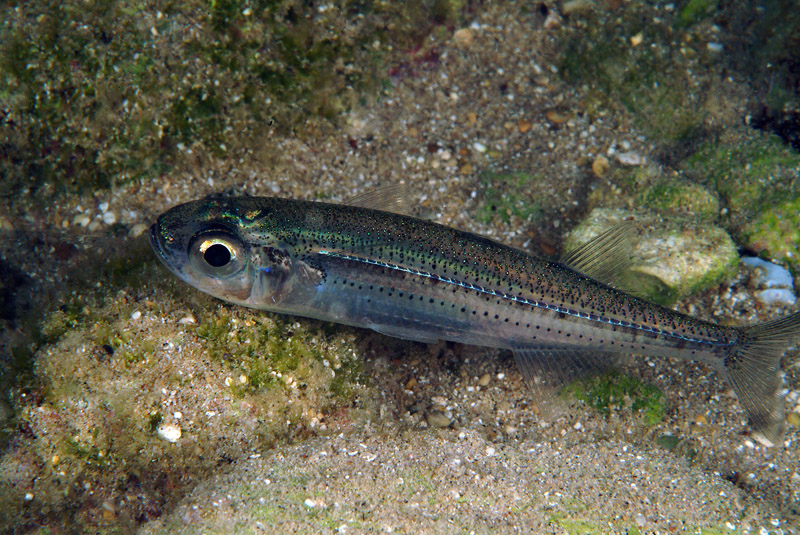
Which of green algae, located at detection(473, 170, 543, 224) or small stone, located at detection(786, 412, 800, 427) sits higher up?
green algae, located at detection(473, 170, 543, 224)

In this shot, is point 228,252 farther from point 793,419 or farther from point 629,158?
point 793,419

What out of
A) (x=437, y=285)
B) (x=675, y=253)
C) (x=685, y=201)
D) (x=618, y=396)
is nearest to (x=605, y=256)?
(x=675, y=253)

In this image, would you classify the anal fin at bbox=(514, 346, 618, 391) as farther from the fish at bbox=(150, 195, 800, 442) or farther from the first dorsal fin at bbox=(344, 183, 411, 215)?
the first dorsal fin at bbox=(344, 183, 411, 215)

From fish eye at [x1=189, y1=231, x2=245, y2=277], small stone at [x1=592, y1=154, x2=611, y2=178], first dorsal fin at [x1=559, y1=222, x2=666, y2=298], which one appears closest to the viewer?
fish eye at [x1=189, y1=231, x2=245, y2=277]

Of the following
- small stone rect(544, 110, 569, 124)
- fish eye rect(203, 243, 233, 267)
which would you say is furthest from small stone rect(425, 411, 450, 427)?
small stone rect(544, 110, 569, 124)

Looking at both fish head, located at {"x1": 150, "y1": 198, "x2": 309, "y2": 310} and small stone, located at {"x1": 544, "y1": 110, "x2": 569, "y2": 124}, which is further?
small stone, located at {"x1": 544, "y1": 110, "x2": 569, "y2": 124}

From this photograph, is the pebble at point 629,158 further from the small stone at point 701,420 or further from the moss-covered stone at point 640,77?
the small stone at point 701,420
